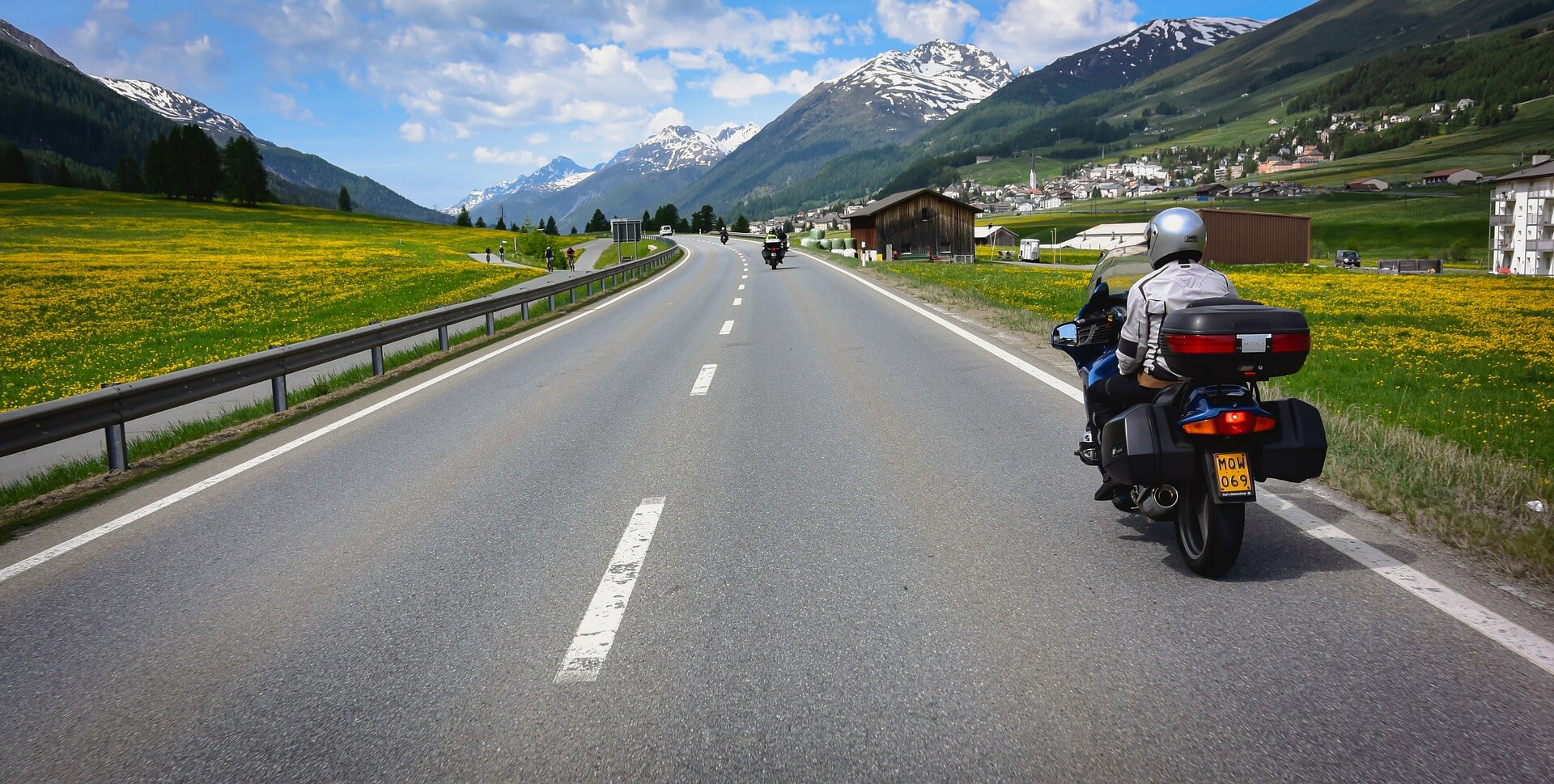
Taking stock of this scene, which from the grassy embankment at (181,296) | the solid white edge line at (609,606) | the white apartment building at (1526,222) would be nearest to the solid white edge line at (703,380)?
the grassy embankment at (181,296)

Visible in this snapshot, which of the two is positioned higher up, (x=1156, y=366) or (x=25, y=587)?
(x=1156, y=366)

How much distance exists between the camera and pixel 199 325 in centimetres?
2425

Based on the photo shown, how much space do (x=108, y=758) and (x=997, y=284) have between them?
1037 inches

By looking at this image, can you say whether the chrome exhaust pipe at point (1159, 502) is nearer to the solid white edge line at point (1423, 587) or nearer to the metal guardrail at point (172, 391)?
the solid white edge line at point (1423, 587)

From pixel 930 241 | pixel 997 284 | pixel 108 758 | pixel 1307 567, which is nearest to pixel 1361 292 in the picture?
pixel 997 284

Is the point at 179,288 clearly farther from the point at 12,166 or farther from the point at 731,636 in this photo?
the point at 12,166

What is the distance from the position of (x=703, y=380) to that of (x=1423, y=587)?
322 inches

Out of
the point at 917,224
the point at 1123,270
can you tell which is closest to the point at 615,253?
the point at 917,224

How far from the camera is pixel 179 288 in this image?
35.0 metres

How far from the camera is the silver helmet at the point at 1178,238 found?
182 inches

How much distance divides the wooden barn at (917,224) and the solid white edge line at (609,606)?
6598 cm

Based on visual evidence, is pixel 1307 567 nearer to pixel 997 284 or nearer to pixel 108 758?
pixel 108 758

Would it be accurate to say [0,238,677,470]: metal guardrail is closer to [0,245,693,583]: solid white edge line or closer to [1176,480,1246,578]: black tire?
[0,245,693,583]: solid white edge line

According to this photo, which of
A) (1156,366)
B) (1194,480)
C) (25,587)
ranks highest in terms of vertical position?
(1156,366)
